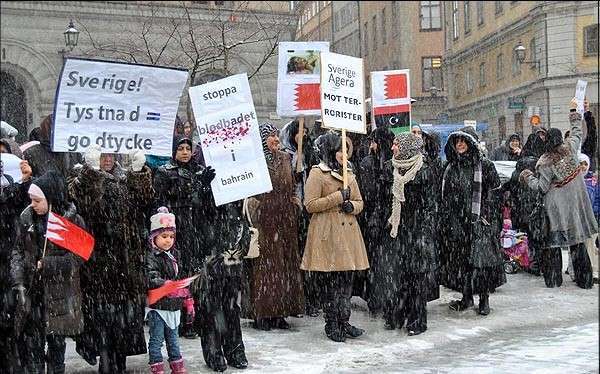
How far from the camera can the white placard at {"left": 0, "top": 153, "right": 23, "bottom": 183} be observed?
21.6ft

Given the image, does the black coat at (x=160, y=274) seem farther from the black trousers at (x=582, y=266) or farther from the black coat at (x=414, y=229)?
the black trousers at (x=582, y=266)

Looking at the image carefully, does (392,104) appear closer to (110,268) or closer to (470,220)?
(470,220)

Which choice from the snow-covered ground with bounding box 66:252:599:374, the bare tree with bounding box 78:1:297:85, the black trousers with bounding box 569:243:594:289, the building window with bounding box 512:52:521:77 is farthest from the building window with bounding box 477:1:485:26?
the bare tree with bounding box 78:1:297:85

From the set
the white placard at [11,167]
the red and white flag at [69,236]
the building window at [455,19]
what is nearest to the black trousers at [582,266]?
the building window at [455,19]

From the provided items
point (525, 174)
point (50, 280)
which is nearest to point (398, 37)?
point (50, 280)

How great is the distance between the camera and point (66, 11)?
13.4m

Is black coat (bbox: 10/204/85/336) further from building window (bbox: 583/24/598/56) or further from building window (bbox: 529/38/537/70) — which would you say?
building window (bbox: 583/24/598/56)

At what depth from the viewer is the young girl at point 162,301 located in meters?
6.17

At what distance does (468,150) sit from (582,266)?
2.83 metres

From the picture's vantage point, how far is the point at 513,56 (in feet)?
21.2

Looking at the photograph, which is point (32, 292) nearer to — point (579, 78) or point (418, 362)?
point (418, 362)

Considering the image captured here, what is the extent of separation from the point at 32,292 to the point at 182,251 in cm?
127

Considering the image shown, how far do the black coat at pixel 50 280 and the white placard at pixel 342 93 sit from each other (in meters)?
3.02

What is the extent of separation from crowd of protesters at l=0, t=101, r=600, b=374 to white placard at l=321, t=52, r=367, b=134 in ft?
0.70
